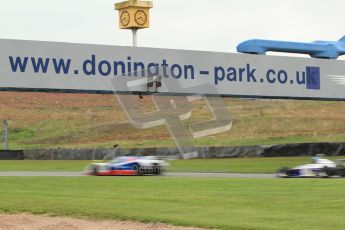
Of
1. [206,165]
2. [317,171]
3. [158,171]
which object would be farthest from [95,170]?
[317,171]

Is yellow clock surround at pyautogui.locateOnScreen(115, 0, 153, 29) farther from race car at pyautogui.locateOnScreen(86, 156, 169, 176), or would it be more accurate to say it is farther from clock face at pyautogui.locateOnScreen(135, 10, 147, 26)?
race car at pyautogui.locateOnScreen(86, 156, 169, 176)

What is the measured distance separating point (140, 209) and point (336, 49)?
18.7m

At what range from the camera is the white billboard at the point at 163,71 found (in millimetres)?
26906

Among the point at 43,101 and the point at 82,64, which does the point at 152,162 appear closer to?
the point at 82,64

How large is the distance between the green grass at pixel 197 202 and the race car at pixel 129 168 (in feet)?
21.6

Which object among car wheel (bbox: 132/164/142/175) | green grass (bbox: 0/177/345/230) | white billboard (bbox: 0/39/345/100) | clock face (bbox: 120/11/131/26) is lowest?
green grass (bbox: 0/177/345/230)

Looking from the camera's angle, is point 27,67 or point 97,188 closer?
point 97,188

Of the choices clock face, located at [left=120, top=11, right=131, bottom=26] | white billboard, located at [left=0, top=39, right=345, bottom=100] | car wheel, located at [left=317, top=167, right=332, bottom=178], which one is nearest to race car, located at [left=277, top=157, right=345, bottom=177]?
car wheel, located at [left=317, top=167, right=332, bottom=178]

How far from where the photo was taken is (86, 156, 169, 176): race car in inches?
1240

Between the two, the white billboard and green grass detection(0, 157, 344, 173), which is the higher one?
the white billboard

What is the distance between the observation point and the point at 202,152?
44.6 meters

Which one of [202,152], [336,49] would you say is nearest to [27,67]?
[336,49]

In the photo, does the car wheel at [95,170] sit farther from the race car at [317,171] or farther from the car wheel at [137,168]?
the race car at [317,171]

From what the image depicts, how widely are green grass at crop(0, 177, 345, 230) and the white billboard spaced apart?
4059 millimetres
